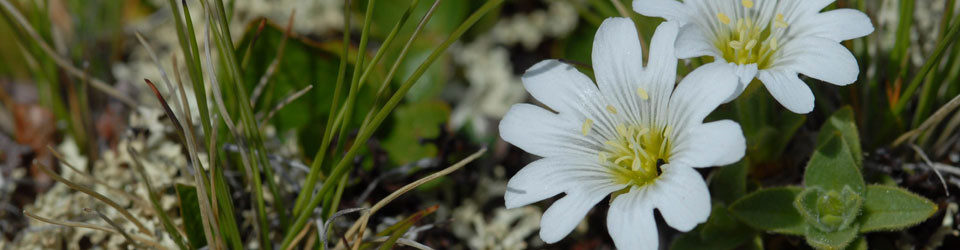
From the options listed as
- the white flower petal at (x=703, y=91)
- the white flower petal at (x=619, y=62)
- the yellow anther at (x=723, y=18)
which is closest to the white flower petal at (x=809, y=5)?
the yellow anther at (x=723, y=18)

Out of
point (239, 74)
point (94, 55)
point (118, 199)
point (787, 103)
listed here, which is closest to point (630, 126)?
point (787, 103)

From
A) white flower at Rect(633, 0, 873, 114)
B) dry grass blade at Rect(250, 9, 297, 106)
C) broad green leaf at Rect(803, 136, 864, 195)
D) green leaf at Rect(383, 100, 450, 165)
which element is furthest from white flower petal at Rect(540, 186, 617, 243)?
dry grass blade at Rect(250, 9, 297, 106)

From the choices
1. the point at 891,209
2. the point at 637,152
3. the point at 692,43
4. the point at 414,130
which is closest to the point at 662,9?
the point at 692,43

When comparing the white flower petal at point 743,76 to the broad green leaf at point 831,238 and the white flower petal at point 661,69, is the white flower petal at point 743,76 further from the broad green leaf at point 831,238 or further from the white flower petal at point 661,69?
the broad green leaf at point 831,238

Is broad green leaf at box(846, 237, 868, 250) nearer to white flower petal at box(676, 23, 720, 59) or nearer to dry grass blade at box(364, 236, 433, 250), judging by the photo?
white flower petal at box(676, 23, 720, 59)

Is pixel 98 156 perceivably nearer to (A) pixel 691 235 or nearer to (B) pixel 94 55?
(B) pixel 94 55
